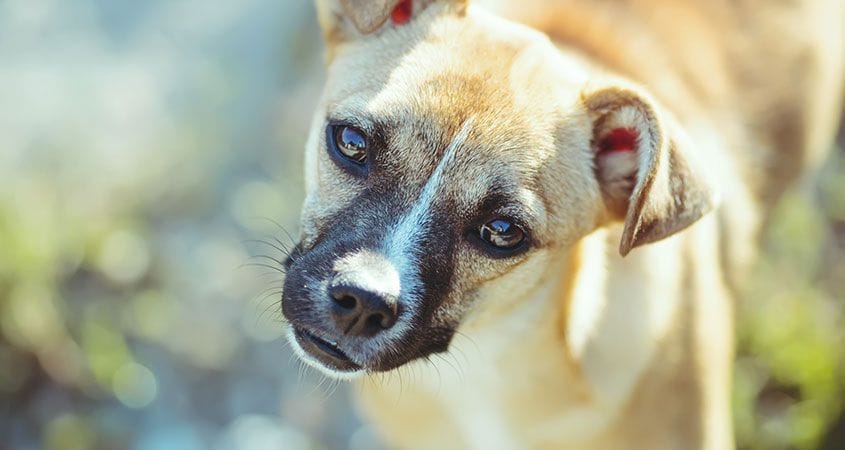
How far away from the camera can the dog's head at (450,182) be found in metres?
2.46

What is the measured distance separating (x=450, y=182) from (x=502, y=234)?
0.67ft

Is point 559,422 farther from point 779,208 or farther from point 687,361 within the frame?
point 779,208

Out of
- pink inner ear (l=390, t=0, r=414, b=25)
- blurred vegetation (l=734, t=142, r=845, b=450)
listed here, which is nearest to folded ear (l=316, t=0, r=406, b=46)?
pink inner ear (l=390, t=0, r=414, b=25)

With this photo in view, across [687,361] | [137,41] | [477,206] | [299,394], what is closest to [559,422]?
[687,361]

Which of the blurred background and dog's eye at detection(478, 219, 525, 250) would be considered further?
the blurred background

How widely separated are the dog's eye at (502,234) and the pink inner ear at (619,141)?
0.39 metres

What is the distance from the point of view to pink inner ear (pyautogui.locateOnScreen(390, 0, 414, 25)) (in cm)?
283

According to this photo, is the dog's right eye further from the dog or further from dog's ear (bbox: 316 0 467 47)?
dog's ear (bbox: 316 0 467 47)

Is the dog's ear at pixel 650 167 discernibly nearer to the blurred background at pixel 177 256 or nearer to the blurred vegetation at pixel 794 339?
the blurred background at pixel 177 256

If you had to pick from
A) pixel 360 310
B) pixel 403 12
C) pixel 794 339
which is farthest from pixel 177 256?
pixel 794 339

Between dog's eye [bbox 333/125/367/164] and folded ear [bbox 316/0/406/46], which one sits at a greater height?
folded ear [bbox 316/0/406/46]

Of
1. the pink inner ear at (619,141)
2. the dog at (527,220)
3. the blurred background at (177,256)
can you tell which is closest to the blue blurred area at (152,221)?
the blurred background at (177,256)

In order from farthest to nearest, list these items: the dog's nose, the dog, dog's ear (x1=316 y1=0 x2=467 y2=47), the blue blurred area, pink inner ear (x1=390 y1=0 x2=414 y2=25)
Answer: the blue blurred area, pink inner ear (x1=390 y1=0 x2=414 y2=25), dog's ear (x1=316 y1=0 x2=467 y2=47), the dog, the dog's nose

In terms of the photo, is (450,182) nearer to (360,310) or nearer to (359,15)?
(360,310)
